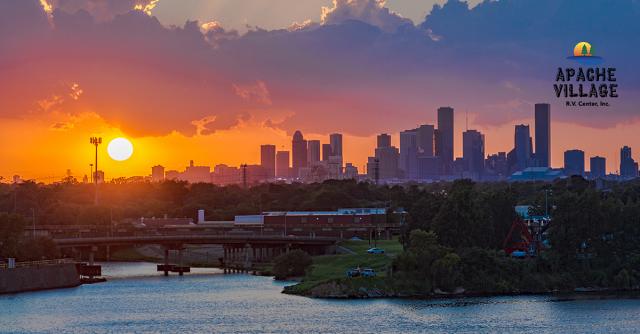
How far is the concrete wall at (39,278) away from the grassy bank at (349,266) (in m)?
28.8

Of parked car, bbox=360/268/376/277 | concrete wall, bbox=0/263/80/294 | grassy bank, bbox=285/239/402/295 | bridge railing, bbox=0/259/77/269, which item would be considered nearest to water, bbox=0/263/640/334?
concrete wall, bbox=0/263/80/294

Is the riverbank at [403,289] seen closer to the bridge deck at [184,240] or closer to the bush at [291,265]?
the bush at [291,265]

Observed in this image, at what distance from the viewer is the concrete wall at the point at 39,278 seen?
487 feet

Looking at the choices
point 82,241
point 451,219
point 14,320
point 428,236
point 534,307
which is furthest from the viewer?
point 82,241

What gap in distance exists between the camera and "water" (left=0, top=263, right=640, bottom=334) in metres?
113

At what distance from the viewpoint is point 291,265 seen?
168750 millimetres

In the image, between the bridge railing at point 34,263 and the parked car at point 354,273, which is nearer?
the parked car at point 354,273

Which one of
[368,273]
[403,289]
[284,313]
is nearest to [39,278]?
[368,273]

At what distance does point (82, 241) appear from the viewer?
185625mm

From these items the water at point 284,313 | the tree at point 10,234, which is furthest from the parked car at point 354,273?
the tree at point 10,234

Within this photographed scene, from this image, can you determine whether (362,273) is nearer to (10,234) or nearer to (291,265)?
(291,265)

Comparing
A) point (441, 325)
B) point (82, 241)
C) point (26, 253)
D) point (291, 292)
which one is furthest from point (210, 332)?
point (82, 241)

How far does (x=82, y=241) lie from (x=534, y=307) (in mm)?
79985

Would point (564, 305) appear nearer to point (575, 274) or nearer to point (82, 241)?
point (575, 274)
